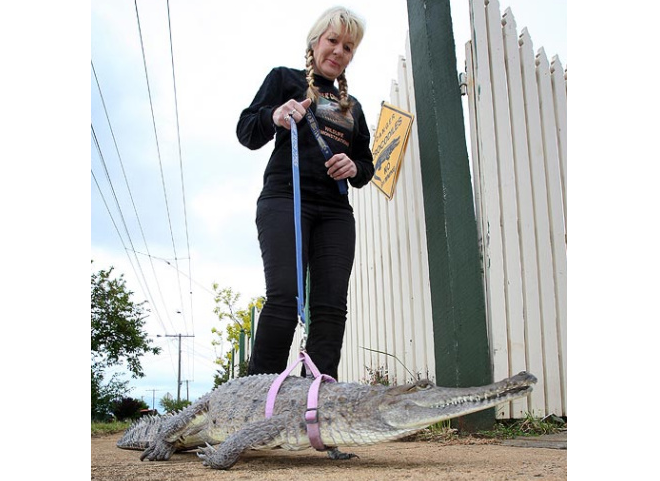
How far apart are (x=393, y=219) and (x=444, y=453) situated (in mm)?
2193

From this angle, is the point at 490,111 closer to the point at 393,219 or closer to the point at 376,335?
the point at 393,219

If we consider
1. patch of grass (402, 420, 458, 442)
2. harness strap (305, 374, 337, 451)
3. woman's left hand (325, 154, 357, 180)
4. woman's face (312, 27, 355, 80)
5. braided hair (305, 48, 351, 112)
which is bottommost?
patch of grass (402, 420, 458, 442)

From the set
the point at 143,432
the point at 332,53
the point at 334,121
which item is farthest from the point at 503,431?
the point at 332,53

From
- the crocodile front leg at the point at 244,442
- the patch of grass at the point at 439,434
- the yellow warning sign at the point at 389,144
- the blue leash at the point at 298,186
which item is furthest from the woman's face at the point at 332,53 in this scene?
the patch of grass at the point at 439,434

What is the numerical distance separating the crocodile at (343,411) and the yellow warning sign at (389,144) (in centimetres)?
220

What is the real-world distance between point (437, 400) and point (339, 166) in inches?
44.2

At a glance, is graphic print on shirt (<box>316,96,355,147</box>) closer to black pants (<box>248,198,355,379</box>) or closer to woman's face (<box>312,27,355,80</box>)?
woman's face (<box>312,27,355,80</box>)

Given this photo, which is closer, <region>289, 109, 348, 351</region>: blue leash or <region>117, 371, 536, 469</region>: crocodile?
<region>117, 371, 536, 469</region>: crocodile

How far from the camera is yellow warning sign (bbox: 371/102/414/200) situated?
3.97 meters

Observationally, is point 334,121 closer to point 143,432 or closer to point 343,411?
point 343,411

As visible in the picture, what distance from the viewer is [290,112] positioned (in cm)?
240

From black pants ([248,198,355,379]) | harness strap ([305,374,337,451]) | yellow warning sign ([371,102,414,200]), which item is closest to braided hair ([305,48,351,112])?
black pants ([248,198,355,379])

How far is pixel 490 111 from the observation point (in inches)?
131
